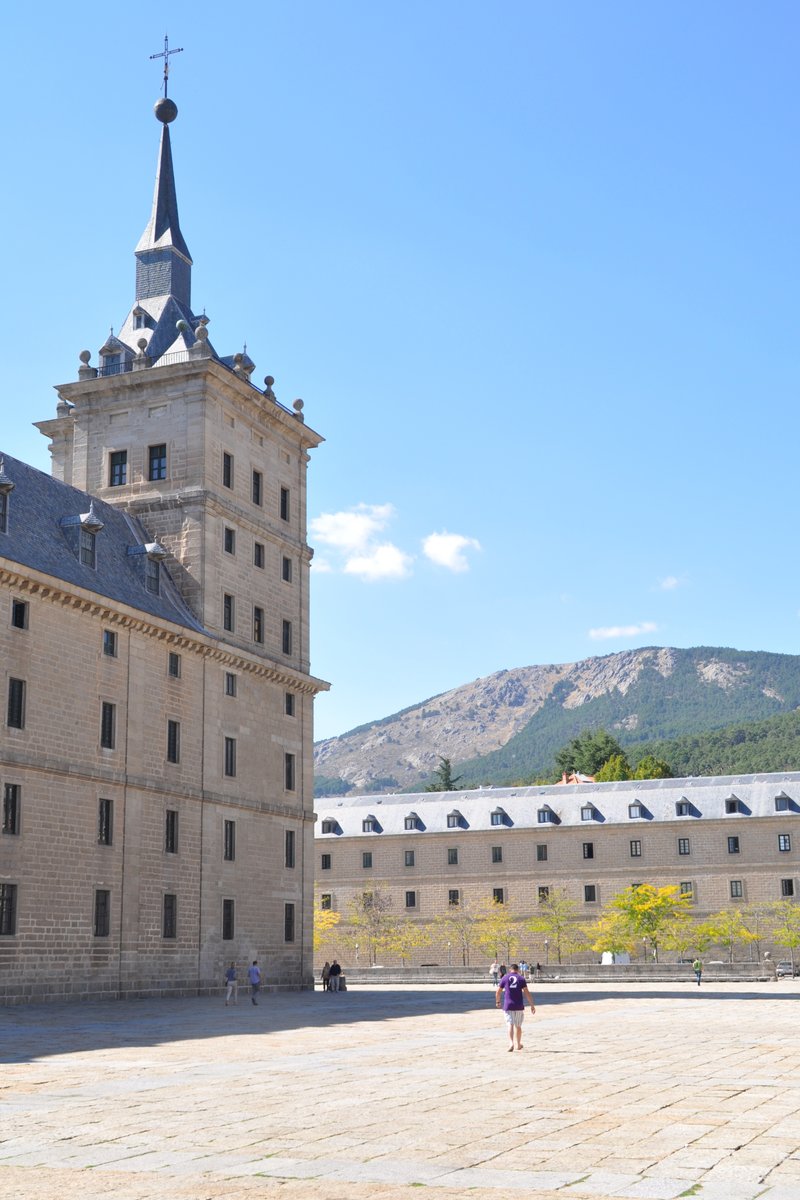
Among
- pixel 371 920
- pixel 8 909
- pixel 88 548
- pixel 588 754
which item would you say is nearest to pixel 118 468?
pixel 88 548

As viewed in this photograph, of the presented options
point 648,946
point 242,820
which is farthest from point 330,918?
point 242,820

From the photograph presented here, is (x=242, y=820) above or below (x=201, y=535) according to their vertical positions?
below

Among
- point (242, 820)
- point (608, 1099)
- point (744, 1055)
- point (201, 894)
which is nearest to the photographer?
point (608, 1099)

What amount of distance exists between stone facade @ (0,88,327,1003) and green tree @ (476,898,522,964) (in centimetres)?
3646

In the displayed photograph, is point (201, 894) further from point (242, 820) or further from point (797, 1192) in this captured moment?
point (797, 1192)

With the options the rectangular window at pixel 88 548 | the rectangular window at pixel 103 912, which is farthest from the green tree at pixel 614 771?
Result: the rectangular window at pixel 103 912

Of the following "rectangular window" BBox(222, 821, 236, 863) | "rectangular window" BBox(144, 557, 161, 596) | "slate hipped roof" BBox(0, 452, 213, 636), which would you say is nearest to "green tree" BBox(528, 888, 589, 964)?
"rectangular window" BBox(222, 821, 236, 863)

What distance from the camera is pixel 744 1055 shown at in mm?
21281

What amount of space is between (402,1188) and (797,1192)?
2.98 metres

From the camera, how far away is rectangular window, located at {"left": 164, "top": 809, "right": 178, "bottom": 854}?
44.0m

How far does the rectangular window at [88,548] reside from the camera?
4312 cm

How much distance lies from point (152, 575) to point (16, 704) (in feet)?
33.7

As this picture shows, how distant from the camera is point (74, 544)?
42969 millimetres

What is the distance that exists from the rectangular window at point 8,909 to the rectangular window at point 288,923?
16588 millimetres
